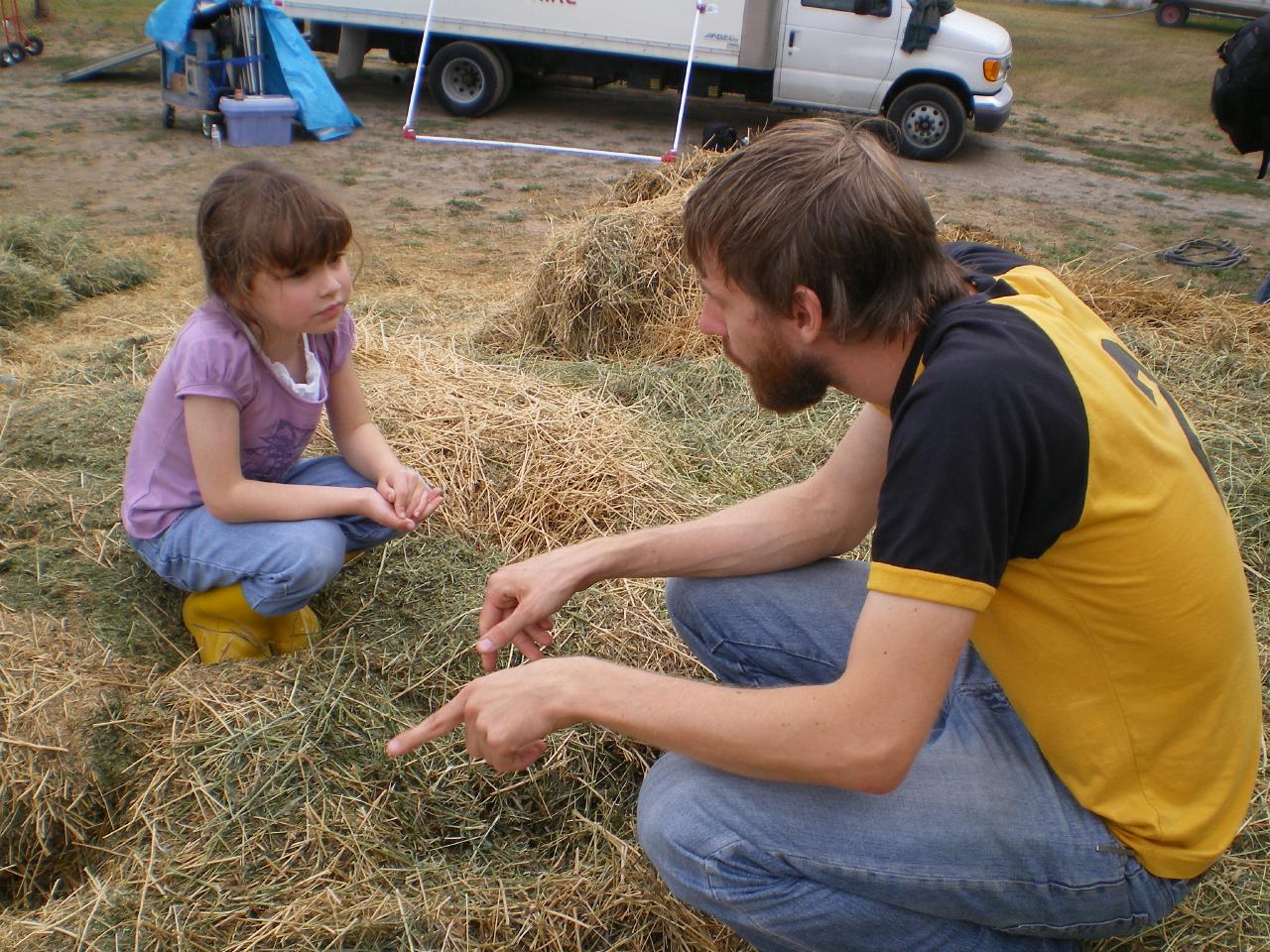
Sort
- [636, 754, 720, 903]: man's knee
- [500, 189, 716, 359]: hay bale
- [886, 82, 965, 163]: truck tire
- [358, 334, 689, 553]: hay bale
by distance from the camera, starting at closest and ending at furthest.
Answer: [636, 754, 720, 903]: man's knee
[358, 334, 689, 553]: hay bale
[500, 189, 716, 359]: hay bale
[886, 82, 965, 163]: truck tire

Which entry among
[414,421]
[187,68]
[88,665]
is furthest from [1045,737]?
[187,68]

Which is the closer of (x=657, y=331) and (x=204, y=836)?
(x=204, y=836)

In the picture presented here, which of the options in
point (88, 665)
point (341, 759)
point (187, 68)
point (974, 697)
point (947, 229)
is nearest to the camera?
point (974, 697)

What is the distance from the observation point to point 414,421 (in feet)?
12.3

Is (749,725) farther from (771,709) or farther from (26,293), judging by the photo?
(26,293)

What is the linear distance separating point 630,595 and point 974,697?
1213 millimetres

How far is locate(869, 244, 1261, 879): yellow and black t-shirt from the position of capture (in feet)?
4.80

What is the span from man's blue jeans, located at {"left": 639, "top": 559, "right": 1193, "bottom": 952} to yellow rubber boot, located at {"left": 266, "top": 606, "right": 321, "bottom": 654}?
1.31 m

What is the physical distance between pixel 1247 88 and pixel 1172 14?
19.9 metres

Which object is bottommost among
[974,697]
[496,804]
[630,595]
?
[496,804]

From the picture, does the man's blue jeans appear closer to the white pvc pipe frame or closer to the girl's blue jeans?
the girl's blue jeans

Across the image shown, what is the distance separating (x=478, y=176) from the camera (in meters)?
9.54

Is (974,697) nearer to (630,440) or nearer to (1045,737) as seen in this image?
(1045,737)

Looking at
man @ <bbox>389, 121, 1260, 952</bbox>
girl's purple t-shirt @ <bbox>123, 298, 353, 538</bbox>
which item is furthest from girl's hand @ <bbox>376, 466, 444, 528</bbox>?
man @ <bbox>389, 121, 1260, 952</bbox>
